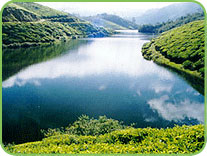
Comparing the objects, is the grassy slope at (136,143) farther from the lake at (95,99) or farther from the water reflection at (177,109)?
the water reflection at (177,109)

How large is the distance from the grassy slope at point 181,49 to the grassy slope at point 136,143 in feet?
58.8

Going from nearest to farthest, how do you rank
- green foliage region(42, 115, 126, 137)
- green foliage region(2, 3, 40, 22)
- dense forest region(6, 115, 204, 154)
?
dense forest region(6, 115, 204, 154) < green foliage region(42, 115, 126, 137) < green foliage region(2, 3, 40, 22)

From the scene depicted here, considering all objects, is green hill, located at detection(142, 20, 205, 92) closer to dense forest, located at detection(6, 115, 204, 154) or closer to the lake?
the lake

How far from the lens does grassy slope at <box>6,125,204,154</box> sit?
21.8ft

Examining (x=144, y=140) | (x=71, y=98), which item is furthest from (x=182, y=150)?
(x=71, y=98)

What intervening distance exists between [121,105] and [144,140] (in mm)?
8538

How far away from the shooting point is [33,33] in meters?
54.2

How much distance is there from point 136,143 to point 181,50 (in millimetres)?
26598

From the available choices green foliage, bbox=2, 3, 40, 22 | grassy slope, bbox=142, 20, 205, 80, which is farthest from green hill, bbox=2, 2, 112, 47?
grassy slope, bbox=142, 20, 205, 80

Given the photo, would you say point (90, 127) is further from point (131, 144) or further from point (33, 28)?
point (33, 28)

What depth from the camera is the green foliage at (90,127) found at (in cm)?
1252

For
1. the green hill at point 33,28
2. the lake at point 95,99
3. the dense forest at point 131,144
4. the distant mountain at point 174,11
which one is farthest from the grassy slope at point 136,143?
the green hill at point 33,28

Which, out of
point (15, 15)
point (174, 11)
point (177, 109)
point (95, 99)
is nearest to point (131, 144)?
point (95, 99)

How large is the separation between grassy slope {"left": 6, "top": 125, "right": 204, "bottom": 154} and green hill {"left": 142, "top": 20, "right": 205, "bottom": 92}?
1743cm
